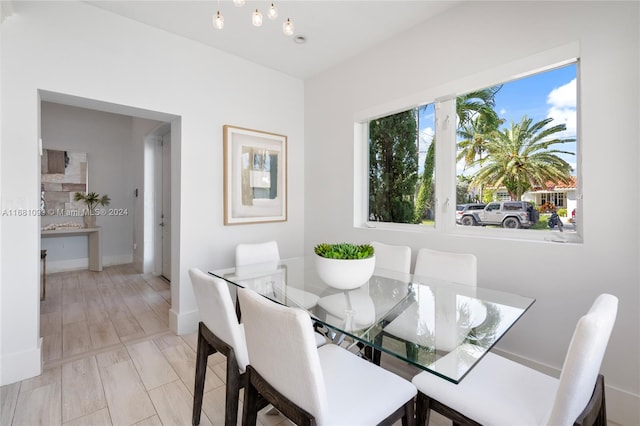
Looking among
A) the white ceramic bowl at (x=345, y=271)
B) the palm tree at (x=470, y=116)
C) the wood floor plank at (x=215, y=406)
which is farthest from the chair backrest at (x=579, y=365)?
the palm tree at (x=470, y=116)

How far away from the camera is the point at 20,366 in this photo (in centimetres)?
204

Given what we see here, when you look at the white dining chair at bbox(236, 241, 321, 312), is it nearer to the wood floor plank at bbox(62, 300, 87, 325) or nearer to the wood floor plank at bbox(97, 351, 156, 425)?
the wood floor plank at bbox(97, 351, 156, 425)

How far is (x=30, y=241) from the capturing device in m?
2.09

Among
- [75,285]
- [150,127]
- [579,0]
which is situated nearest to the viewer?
[579,0]

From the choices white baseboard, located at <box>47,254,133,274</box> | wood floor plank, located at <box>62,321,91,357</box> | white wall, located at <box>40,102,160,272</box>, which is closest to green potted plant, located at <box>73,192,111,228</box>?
white wall, located at <box>40,102,160,272</box>

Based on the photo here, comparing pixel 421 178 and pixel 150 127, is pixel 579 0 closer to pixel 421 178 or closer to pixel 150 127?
pixel 421 178

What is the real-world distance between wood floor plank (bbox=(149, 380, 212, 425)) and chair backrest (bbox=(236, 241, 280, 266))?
0.93 metres

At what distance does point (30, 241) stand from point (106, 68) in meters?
1.43

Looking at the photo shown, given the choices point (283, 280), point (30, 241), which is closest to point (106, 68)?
point (30, 241)

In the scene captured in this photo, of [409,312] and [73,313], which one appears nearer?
[409,312]

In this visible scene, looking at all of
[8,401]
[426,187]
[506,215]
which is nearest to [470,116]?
[426,187]

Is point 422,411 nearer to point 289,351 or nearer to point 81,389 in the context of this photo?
point 289,351

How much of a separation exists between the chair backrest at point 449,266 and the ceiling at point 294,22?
1.91 meters

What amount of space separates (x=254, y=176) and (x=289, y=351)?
2.52 metres
